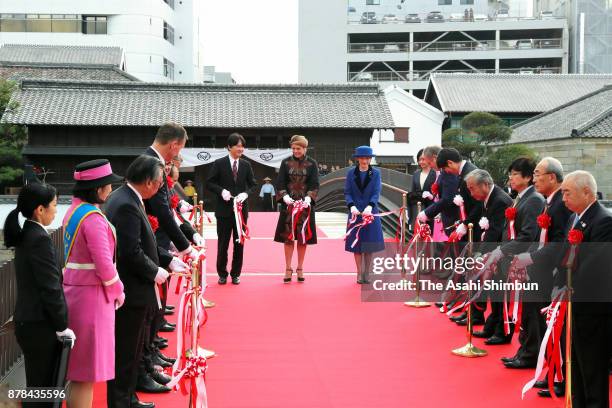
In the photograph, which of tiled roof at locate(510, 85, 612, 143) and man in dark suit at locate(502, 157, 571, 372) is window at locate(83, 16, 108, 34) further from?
man in dark suit at locate(502, 157, 571, 372)

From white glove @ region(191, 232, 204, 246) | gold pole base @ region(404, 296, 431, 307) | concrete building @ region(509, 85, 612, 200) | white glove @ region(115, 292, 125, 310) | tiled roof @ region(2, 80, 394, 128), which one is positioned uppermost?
tiled roof @ region(2, 80, 394, 128)

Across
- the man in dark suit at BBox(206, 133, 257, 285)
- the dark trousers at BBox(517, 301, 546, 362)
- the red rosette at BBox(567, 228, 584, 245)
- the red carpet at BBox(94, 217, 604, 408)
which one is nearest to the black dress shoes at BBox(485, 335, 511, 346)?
the red carpet at BBox(94, 217, 604, 408)

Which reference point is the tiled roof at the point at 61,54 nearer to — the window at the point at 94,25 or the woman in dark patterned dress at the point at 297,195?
the window at the point at 94,25

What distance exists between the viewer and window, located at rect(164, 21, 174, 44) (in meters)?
48.7

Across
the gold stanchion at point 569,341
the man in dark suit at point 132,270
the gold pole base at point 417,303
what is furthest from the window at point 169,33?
the gold stanchion at point 569,341

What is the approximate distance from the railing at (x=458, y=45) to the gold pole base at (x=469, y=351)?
46.4 meters

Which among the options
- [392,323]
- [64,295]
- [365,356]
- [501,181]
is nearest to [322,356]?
[365,356]

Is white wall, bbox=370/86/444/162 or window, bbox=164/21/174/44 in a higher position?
window, bbox=164/21/174/44

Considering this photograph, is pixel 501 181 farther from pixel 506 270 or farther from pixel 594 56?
pixel 594 56

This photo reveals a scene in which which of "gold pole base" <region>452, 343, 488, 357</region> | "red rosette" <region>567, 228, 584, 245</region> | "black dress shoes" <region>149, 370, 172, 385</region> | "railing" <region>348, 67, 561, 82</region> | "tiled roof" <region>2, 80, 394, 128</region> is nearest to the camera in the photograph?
"red rosette" <region>567, 228, 584, 245</region>

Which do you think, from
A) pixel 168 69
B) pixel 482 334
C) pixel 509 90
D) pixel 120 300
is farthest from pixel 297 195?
pixel 168 69

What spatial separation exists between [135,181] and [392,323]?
139 inches

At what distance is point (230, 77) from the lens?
8106 centimetres

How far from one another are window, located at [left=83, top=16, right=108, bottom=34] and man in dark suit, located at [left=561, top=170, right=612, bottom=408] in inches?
1758
